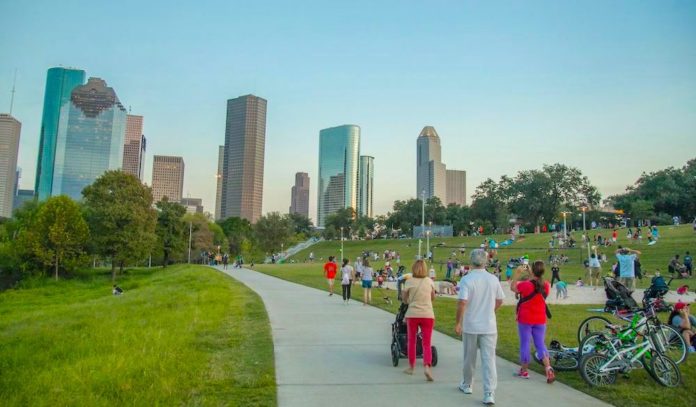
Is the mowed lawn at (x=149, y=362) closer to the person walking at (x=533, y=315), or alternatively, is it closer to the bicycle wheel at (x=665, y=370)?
the person walking at (x=533, y=315)

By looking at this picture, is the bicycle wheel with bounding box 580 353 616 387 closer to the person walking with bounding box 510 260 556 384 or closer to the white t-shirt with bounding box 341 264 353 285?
the person walking with bounding box 510 260 556 384

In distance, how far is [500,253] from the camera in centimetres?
5194

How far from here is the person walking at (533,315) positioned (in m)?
7.07

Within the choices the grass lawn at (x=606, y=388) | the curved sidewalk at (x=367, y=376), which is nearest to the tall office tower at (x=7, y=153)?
the curved sidewalk at (x=367, y=376)

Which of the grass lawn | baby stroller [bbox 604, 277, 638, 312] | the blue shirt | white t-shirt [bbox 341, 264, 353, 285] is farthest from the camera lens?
white t-shirt [bbox 341, 264, 353, 285]

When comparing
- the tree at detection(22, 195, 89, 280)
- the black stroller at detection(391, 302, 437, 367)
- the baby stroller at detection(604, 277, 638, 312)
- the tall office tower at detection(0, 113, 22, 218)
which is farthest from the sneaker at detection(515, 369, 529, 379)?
the tall office tower at detection(0, 113, 22, 218)

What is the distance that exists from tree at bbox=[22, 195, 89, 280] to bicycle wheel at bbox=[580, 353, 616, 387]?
185 feet

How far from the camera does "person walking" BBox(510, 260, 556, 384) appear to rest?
7.07 metres

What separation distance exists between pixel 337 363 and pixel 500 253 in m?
47.1

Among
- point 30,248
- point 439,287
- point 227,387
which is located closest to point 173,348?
point 227,387

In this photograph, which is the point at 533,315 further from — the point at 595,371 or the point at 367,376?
the point at 367,376

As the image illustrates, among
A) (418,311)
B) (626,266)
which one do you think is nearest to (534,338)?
(418,311)

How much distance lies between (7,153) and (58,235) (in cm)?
10365

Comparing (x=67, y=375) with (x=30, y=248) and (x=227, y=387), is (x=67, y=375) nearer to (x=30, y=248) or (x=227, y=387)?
(x=227, y=387)
